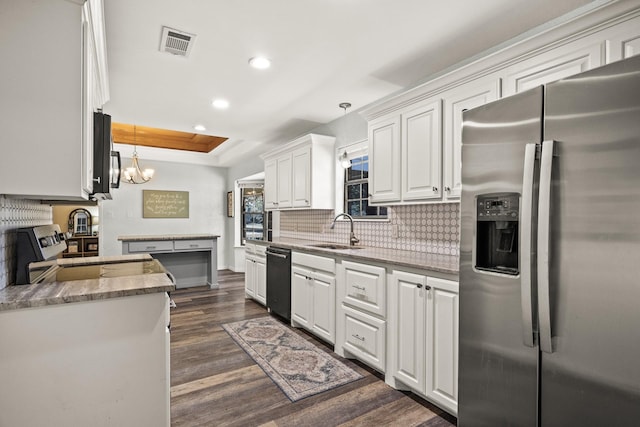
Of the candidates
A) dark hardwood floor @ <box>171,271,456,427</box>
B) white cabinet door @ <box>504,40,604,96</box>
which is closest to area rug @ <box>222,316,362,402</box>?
dark hardwood floor @ <box>171,271,456,427</box>

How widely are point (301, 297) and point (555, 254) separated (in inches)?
100.0

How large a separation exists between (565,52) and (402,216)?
1735 mm

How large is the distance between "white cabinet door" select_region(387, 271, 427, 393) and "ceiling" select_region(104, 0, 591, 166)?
162cm

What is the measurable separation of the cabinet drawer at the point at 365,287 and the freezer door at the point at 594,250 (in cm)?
118

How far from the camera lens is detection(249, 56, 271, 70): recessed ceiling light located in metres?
2.55

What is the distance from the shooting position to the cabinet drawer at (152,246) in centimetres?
489

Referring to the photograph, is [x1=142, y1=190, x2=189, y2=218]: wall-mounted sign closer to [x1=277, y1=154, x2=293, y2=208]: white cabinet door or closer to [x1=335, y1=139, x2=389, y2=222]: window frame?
[x1=277, y1=154, x2=293, y2=208]: white cabinet door

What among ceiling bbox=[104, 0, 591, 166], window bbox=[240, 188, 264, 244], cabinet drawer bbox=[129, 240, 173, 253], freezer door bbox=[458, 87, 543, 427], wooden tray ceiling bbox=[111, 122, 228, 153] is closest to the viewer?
freezer door bbox=[458, 87, 543, 427]

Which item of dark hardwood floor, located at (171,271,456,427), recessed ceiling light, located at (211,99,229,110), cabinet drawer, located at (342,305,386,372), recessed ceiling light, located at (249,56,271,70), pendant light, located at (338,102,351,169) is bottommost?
dark hardwood floor, located at (171,271,456,427)

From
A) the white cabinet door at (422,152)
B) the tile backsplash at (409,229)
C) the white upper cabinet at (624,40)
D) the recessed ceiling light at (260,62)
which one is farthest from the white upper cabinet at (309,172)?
the white upper cabinet at (624,40)

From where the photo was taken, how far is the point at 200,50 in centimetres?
243

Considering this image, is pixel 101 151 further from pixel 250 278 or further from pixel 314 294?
pixel 250 278

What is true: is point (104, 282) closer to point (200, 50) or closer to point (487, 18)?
point (200, 50)

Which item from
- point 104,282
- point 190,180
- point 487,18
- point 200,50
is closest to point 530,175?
point 487,18
